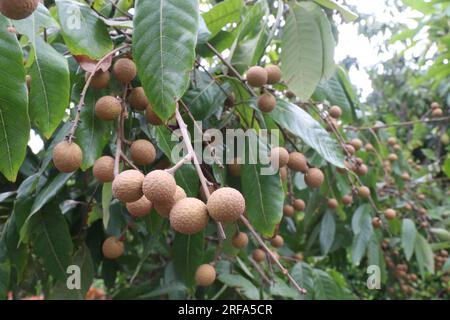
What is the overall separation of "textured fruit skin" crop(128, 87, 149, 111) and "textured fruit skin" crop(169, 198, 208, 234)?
12.4 inches

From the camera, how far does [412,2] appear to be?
1439 millimetres

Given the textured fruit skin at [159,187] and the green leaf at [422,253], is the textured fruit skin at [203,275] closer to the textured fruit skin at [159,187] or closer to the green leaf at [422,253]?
the textured fruit skin at [159,187]

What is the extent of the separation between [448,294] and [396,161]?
1.52m

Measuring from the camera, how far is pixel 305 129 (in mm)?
945

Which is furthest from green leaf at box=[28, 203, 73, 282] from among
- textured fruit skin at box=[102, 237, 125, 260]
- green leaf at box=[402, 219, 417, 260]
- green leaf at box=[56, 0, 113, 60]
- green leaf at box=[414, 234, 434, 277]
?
green leaf at box=[414, 234, 434, 277]

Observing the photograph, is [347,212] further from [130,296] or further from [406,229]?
[130,296]

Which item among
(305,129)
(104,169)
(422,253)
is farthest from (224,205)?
(422,253)

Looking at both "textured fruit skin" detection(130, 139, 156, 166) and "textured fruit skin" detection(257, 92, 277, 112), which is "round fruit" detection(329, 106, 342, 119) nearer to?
"textured fruit skin" detection(257, 92, 277, 112)

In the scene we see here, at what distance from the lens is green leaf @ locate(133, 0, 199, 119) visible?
59cm

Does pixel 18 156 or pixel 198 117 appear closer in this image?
pixel 18 156

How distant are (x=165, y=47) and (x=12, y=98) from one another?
211 mm

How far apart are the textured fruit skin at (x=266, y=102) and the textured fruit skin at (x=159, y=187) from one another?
460 millimetres

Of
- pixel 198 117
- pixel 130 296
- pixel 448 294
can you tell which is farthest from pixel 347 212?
pixel 448 294

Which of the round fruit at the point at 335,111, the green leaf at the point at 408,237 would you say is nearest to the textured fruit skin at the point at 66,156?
the round fruit at the point at 335,111
